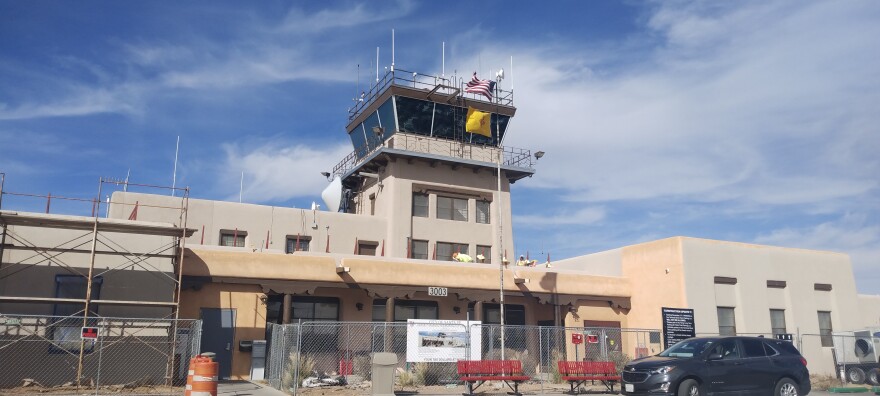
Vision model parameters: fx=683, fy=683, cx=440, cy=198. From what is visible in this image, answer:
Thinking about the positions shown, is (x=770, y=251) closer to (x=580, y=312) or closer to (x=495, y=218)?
(x=580, y=312)

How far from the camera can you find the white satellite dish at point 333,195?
36.1 metres

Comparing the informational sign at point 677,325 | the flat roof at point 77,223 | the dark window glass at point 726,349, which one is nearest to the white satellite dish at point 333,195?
the flat roof at point 77,223

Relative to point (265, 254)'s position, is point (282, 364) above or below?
below

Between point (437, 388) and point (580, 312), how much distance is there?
11021 mm

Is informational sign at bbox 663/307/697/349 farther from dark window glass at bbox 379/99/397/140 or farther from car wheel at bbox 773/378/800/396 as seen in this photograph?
dark window glass at bbox 379/99/397/140

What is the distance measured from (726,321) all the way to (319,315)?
56.4 feet

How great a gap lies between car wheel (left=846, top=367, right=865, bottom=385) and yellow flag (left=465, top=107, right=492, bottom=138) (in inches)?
757

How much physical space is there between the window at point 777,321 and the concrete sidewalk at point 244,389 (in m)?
22.3

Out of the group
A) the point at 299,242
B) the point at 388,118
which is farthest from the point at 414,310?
the point at 388,118

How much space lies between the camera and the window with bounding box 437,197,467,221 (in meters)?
33.8

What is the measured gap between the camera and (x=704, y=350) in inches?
653

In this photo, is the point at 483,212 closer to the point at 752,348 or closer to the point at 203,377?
the point at 752,348

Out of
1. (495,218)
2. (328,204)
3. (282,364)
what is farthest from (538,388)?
(328,204)

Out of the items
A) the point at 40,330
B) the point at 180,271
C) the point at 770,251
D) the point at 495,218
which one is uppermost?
the point at 495,218
